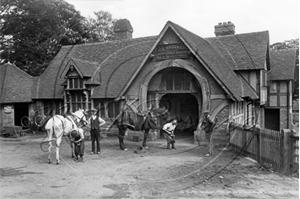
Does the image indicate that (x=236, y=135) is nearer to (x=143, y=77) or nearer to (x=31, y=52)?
(x=143, y=77)

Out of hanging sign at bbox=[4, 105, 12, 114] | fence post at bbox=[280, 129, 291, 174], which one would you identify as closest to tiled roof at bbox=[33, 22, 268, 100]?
hanging sign at bbox=[4, 105, 12, 114]

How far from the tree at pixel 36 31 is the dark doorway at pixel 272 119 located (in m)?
22.1

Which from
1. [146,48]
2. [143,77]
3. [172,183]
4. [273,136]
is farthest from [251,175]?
[146,48]

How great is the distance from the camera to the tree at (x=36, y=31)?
2836 centimetres

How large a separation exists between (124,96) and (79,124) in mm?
4500

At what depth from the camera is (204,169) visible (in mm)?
11102

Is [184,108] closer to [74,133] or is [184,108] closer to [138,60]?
[138,60]

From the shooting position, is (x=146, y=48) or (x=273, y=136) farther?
(x=146, y=48)

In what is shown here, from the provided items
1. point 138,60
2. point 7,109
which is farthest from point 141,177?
point 7,109

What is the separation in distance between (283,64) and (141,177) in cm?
1899

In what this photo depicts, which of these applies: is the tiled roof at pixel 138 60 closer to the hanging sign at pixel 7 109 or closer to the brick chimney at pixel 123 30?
the hanging sign at pixel 7 109

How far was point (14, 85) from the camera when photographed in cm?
2428

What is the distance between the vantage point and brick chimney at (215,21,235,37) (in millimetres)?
25684

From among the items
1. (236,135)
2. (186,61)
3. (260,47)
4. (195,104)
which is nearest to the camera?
(236,135)
